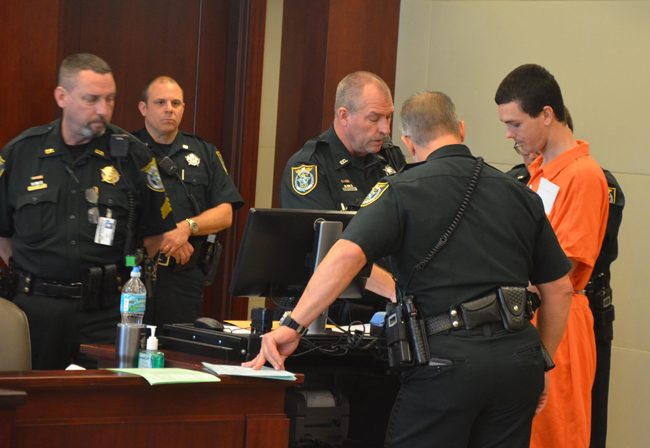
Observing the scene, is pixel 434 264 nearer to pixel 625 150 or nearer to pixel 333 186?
pixel 333 186

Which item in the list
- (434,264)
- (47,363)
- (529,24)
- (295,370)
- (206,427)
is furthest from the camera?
(529,24)

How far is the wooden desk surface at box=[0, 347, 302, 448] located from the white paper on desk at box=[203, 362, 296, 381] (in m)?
0.02

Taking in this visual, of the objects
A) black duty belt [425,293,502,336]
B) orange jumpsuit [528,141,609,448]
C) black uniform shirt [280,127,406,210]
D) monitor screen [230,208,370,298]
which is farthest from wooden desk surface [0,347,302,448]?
black uniform shirt [280,127,406,210]

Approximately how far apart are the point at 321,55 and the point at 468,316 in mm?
3102

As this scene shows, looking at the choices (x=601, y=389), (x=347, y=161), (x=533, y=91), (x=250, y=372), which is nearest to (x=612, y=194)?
(x=533, y=91)

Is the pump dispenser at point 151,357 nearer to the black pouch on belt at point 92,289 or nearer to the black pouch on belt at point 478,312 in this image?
the black pouch on belt at point 478,312

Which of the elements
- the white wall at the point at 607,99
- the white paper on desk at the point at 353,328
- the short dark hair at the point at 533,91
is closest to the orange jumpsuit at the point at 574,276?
the short dark hair at the point at 533,91

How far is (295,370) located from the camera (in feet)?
11.1

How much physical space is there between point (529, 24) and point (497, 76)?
328 millimetres

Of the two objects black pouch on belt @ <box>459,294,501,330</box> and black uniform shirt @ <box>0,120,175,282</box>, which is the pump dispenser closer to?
black pouch on belt @ <box>459,294,501,330</box>

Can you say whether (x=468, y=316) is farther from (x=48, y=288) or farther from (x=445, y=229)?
(x=48, y=288)

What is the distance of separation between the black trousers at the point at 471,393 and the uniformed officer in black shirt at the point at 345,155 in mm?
1340

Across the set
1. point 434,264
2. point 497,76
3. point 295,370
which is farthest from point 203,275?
point 434,264

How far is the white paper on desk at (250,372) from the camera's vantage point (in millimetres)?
2656
